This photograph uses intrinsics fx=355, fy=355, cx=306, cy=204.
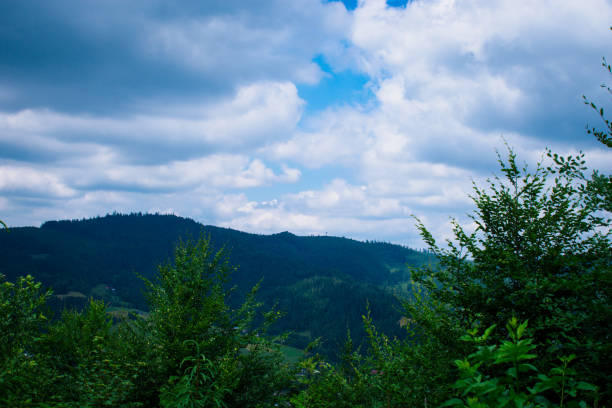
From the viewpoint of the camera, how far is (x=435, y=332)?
7.58 meters

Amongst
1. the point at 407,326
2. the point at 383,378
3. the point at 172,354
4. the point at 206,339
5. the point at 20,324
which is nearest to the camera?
the point at 172,354

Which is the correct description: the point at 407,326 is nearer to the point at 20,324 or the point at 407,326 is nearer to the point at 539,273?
the point at 539,273

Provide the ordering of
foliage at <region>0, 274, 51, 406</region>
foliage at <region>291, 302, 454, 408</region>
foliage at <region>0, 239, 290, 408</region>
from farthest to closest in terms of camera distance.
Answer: foliage at <region>291, 302, 454, 408</region>
foliage at <region>0, 239, 290, 408</region>
foliage at <region>0, 274, 51, 406</region>

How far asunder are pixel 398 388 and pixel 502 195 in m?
4.97

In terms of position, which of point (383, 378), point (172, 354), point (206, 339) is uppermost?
point (206, 339)

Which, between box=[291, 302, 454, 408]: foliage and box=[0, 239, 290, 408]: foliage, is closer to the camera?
box=[0, 239, 290, 408]: foliage

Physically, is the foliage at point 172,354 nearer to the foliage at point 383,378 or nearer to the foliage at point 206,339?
the foliage at point 206,339

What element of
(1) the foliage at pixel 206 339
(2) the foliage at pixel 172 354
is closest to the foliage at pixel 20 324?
(2) the foliage at pixel 172 354

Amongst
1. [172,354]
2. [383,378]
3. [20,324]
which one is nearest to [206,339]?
[172,354]

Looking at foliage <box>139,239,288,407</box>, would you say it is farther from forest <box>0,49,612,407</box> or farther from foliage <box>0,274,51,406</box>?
foliage <box>0,274,51,406</box>

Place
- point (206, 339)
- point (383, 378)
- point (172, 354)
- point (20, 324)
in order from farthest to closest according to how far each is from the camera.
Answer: point (383, 378)
point (206, 339)
point (20, 324)
point (172, 354)

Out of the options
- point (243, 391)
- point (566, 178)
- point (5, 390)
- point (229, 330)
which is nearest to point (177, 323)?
point (229, 330)

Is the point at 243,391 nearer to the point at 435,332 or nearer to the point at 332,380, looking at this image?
the point at 332,380

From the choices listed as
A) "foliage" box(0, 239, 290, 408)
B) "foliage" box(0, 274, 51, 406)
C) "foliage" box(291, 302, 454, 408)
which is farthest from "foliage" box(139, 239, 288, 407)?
"foliage" box(0, 274, 51, 406)
